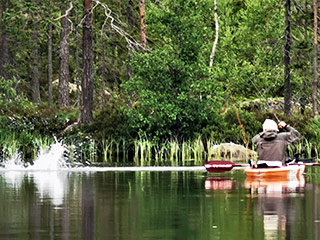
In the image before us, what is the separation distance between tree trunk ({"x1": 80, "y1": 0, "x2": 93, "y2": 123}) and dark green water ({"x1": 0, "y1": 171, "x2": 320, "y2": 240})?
15407 mm

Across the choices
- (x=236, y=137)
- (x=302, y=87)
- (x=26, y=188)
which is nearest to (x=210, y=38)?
(x=302, y=87)

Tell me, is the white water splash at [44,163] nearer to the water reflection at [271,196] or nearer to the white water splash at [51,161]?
the white water splash at [51,161]

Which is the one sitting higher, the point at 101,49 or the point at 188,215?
the point at 101,49

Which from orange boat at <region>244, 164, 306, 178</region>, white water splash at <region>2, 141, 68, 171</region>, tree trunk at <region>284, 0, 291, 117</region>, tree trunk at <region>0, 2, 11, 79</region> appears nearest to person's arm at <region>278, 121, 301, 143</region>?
orange boat at <region>244, 164, 306, 178</region>

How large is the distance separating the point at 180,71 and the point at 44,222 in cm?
2493

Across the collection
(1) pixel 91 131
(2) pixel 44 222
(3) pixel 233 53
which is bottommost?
(2) pixel 44 222

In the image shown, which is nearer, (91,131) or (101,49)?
(91,131)

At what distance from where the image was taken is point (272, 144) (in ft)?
82.5

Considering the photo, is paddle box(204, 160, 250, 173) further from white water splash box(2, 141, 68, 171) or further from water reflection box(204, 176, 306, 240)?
white water splash box(2, 141, 68, 171)

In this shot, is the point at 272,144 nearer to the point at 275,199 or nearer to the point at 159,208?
the point at 275,199

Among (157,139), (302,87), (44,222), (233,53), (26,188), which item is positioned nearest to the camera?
(44,222)

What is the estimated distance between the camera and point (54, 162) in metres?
32.8

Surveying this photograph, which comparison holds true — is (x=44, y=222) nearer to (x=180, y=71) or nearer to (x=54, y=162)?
(x=54, y=162)

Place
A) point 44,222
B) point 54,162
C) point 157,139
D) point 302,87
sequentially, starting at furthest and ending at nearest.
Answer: point 302,87, point 157,139, point 54,162, point 44,222
